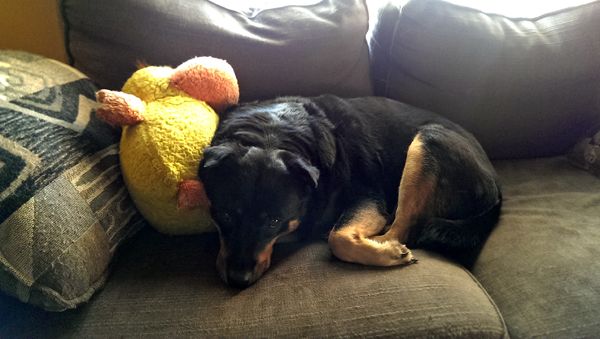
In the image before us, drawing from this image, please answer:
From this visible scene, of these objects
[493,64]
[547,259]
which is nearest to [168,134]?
[547,259]

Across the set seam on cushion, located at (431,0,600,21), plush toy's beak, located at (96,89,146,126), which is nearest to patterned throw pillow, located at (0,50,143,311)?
plush toy's beak, located at (96,89,146,126)

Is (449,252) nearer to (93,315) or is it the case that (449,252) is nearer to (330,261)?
(330,261)

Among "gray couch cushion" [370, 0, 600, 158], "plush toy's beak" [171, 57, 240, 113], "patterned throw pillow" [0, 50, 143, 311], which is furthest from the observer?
"gray couch cushion" [370, 0, 600, 158]

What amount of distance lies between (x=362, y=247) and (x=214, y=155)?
584mm

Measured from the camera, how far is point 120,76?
1800 mm

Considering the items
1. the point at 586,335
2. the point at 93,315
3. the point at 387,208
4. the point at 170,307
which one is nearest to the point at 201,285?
the point at 170,307

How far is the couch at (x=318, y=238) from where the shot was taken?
1.19m

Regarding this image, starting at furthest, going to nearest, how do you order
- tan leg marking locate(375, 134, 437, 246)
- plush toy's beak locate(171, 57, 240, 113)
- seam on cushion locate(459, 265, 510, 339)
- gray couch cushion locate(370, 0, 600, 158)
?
gray couch cushion locate(370, 0, 600, 158) → tan leg marking locate(375, 134, 437, 246) → plush toy's beak locate(171, 57, 240, 113) → seam on cushion locate(459, 265, 510, 339)

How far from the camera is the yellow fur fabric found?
4.50 ft

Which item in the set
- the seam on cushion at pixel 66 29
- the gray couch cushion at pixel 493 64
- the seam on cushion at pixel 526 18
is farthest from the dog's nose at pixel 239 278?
the seam on cushion at pixel 526 18

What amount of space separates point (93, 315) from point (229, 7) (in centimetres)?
138

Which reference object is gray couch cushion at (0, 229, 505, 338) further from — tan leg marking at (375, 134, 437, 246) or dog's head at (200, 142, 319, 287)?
tan leg marking at (375, 134, 437, 246)

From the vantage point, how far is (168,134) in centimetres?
139

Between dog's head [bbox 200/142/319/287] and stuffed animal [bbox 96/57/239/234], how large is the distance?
0.26ft
